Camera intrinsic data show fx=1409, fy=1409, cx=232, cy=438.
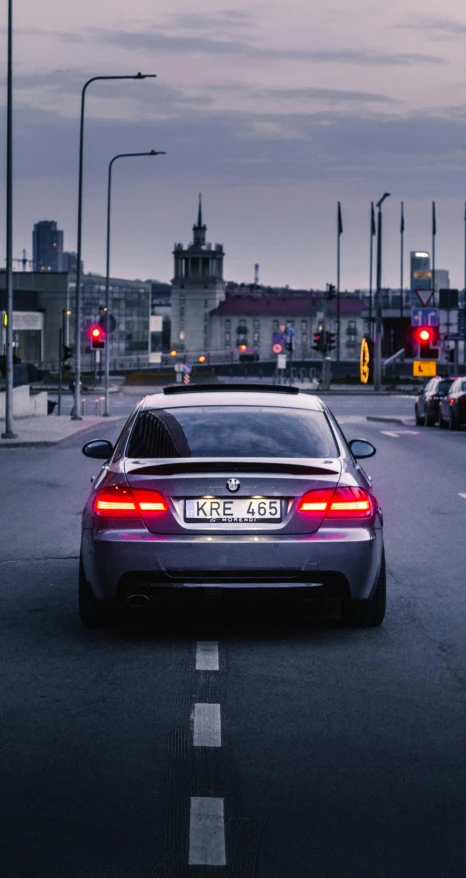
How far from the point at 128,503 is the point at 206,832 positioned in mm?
3431

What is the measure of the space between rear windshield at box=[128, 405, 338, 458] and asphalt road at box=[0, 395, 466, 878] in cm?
108

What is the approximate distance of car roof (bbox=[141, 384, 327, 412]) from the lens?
9.02 meters

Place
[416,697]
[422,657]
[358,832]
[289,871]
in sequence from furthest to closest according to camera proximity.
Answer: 1. [422,657]
2. [416,697]
3. [358,832]
4. [289,871]

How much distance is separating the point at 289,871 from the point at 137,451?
4290 millimetres

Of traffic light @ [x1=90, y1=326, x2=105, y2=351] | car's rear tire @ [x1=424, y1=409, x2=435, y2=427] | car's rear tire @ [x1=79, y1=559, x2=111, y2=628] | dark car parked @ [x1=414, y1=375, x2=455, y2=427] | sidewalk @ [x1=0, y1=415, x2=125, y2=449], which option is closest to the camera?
car's rear tire @ [x1=79, y1=559, x2=111, y2=628]

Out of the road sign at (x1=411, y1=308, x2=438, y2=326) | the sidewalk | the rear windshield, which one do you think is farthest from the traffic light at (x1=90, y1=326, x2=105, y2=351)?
the rear windshield

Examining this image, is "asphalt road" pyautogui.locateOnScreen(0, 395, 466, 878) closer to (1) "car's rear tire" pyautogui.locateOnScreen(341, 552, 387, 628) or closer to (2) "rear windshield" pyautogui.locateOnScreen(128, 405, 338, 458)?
(1) "car's rear tire" pyautogui.locateOnScreen(341, 552, 387, 628)

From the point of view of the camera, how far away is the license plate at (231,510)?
782 centimetres

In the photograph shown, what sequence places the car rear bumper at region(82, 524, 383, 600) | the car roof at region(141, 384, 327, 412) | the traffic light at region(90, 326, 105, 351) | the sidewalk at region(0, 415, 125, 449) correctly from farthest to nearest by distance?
the traffic light at region(90, 326, 105, 351)
the sidewalk at region(0, 415, 125, 449)
the car roof at region(141, 384, 327, 412)
the car rear bumper at region(82, 524, 383, 600)

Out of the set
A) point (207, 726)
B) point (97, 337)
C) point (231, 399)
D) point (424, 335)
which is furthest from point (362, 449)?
point (97, 337)

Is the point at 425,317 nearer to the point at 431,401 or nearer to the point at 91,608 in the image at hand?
the point at 431,401

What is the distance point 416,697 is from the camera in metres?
6.72

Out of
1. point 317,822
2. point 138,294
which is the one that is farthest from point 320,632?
point 138,294

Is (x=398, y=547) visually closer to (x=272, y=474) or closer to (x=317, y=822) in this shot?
(x=272, y=474)
